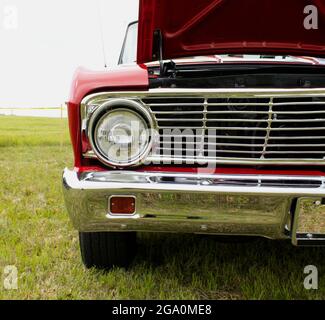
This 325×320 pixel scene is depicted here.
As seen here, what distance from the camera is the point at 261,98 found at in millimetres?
1669

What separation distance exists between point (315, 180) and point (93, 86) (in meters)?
0.97

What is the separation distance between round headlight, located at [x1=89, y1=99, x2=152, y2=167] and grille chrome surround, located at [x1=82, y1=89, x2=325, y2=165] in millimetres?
41

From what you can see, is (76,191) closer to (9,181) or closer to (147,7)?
(147,7)

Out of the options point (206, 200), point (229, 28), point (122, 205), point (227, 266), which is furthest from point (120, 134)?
point (227, 266)

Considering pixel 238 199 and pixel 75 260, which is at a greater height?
pixel 238 199

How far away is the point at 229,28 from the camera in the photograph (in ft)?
7.07

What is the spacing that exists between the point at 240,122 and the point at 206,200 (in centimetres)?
37

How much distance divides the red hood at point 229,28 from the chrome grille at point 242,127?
567mm

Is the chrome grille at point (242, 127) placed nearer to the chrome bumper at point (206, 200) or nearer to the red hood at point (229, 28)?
the chrome bumper at point (206, 200)

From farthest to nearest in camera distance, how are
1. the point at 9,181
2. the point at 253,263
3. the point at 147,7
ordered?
the point at 9,181 → the point at 253,263 → the point at 147,7

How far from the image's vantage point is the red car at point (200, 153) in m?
1.65

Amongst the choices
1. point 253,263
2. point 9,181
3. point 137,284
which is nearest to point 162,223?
point 137,284

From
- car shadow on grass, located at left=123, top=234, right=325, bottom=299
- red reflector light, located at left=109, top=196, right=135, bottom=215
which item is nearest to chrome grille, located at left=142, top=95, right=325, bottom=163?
red reflector light, located at left=109, top=196, right=135, bottom=215

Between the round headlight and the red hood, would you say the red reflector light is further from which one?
the red hood
